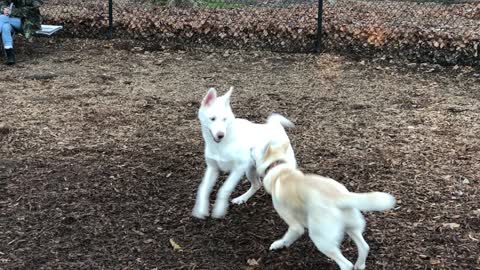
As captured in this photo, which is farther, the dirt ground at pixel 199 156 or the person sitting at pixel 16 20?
the person sitting at pixel 16 20

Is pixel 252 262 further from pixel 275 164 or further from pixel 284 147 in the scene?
pixel 284 147

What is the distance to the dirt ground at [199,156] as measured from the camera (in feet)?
11.0

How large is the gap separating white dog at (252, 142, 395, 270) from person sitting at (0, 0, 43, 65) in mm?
5798

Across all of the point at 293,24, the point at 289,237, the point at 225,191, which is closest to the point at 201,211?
the point at 225,191

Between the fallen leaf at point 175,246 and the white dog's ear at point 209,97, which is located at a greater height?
the white dog's ear at point 209,97

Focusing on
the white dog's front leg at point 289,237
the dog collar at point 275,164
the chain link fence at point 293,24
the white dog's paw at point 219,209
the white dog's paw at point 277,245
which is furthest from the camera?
the chain link fence at point 293,24

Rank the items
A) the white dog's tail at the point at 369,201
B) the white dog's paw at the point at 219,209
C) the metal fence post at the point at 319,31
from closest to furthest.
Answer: the white dog's tail at the point at 369,201 < the white dog's paw at the point at 219,209 < the metal fence post at the point at 319,31

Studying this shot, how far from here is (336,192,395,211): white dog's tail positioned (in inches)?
101

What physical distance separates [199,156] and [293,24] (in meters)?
4.54

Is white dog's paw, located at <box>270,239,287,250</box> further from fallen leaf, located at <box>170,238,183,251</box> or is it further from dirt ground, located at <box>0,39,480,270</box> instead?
fallen leaf, located at <box>170,238,183,251</box>

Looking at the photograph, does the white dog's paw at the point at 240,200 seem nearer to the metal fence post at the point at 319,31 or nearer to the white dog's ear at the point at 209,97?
the white dog's ear at the point at 209,97

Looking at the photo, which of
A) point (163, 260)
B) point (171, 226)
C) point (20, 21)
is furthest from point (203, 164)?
point (20, 21)

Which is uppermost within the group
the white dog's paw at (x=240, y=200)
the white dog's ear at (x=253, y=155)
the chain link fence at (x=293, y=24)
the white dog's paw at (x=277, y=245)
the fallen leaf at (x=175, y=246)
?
the white dog's ear at (x=253, y=155)

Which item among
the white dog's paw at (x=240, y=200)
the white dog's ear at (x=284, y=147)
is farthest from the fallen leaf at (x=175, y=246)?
the white dog's ear at (x=284, y=147)
